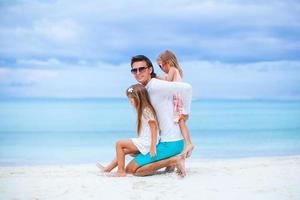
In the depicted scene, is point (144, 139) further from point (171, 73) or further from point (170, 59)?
point (170, 59)

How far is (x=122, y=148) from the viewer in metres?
5.00

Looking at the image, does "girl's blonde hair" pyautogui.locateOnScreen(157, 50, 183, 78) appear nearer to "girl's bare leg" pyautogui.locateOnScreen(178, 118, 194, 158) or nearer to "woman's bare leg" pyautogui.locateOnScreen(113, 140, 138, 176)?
"girl's bare leg" pyautogui.locateOnScreen(178, 118, 194, 158)

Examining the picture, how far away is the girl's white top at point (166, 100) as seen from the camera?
4844 millimetres

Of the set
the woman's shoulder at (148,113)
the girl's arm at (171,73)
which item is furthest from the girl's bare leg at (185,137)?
the girl's arm at (171,73)

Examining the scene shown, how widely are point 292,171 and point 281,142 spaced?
7.66 metres

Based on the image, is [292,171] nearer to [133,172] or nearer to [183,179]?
[183,179]

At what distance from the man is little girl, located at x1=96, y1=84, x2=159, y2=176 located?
0.29ft

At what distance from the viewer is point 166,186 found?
450 centimetres

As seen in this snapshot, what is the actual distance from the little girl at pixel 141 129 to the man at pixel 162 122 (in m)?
0.09

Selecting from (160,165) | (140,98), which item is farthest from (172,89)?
(160,165)

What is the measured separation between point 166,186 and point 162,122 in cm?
71

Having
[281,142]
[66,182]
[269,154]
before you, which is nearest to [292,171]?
[66,182]

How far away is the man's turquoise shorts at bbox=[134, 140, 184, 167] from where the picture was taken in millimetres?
4932

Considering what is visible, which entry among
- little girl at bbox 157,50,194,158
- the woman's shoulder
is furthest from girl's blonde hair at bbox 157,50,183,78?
the woman's shoulder
